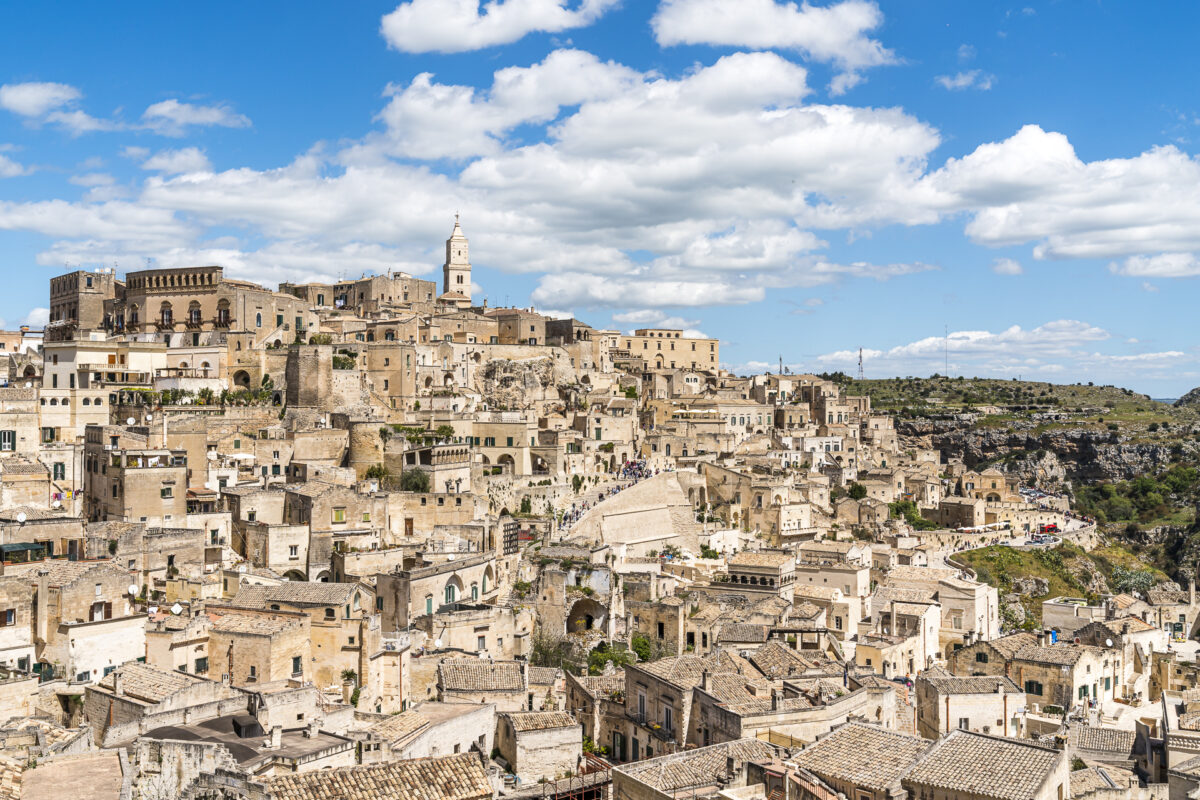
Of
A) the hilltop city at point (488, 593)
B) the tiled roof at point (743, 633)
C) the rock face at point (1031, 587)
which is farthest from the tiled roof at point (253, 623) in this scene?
the rock face at point (1031, 587)

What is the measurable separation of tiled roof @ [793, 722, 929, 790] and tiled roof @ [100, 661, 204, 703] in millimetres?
12993

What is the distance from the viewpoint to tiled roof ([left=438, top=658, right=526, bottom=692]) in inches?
1049

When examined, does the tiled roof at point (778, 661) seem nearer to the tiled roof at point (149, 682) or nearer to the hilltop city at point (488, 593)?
the hilltop city at point (488, 593)

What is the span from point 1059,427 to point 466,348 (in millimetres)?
70261

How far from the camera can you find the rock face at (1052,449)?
332 ft

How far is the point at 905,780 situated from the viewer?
18828mm

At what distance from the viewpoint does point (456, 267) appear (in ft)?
295

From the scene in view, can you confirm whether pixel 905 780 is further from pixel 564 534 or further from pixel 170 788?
pixel 564 534

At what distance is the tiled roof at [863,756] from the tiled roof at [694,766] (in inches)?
41.2

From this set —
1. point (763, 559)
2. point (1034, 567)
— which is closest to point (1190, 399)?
point (1034, 567)

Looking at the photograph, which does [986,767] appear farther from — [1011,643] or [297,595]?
[297,595]

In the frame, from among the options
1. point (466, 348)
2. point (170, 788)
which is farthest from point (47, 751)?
point (466, 348)

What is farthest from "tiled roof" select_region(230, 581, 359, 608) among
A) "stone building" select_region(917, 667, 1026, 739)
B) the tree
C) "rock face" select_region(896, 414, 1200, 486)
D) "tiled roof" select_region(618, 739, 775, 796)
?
"rock face" select_region(896, 414, 1200, 486)

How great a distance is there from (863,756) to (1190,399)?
161366 millimetres
